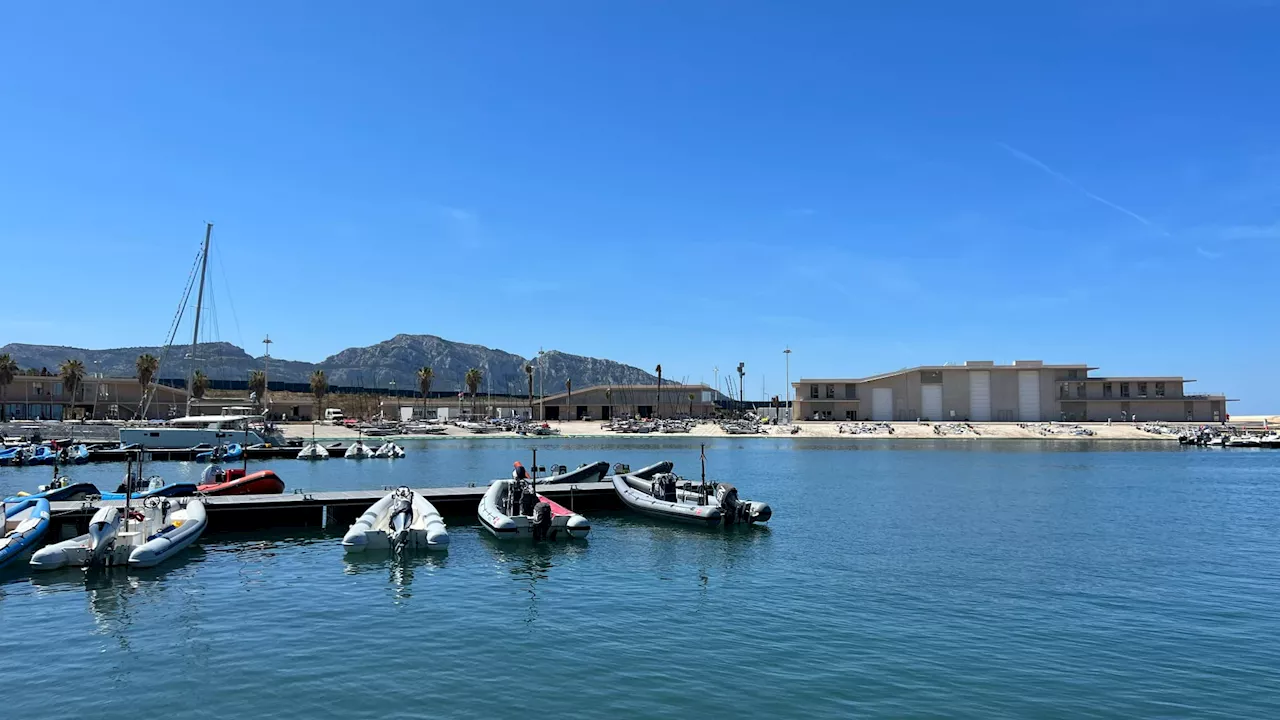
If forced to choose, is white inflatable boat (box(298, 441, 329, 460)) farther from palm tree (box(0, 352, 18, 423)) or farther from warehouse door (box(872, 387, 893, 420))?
warehouse door (box(872, 387, 893, 420))

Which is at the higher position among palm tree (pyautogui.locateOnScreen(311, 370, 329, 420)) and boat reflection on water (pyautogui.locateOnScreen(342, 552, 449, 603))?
palm tree (pyautogui.locateOnScreen(311, 370, 329, 420))

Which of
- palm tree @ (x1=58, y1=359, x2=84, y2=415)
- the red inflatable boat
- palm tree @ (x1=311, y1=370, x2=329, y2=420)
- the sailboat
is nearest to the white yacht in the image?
the sailboat

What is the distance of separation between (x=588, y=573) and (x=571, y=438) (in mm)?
102956

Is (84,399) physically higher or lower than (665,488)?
higher

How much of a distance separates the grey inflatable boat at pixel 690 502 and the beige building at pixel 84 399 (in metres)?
106

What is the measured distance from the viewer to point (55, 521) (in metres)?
34.0

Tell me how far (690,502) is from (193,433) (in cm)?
7137

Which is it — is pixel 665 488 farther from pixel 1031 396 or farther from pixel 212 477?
pixel 1031 396

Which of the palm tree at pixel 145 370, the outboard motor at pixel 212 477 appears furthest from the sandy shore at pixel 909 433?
the outboard motor at pixel 212 477

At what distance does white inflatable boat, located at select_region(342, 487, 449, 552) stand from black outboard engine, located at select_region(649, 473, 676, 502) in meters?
12.5

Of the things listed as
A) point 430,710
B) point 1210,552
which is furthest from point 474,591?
point 1210,552

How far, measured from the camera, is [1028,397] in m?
131

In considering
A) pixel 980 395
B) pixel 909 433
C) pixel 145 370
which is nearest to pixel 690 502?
pixel 909 433

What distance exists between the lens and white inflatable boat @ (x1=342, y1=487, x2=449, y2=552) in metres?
31.0
